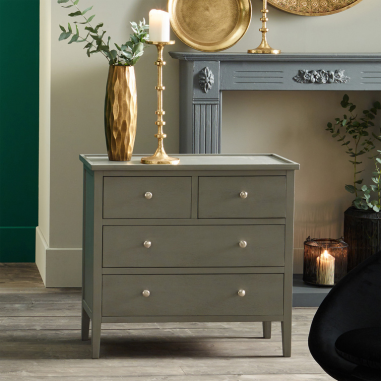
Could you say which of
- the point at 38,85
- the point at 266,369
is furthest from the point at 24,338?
the point at 38,85

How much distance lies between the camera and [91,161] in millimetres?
2324

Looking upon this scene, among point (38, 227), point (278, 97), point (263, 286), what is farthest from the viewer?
point (38, 227)

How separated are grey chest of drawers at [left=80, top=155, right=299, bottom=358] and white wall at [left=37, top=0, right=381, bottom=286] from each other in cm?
91

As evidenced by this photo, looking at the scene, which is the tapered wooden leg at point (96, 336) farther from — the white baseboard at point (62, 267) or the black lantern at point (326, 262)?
the black lantern at point (326, 262)

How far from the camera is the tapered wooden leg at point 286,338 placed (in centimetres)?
236

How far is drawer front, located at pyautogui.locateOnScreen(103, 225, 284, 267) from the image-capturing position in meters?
2.27

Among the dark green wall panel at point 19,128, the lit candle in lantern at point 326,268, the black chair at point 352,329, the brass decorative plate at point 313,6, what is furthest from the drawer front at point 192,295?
the dark green wall panel at point 19,128

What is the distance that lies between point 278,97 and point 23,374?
1.92 m

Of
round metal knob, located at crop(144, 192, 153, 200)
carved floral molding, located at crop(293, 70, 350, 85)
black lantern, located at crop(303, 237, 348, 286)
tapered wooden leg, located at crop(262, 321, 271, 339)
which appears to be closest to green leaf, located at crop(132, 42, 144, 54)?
round metal knob, located at crop(144, 192, 153, 200)

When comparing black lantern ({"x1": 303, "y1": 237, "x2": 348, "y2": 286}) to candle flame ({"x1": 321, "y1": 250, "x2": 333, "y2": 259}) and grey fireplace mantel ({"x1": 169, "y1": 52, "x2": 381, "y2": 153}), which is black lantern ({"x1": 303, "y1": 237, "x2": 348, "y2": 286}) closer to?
candle flame ({"x1": 321, "y1": 250, "x2": 333, "y2": 259})

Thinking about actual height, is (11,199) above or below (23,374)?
above

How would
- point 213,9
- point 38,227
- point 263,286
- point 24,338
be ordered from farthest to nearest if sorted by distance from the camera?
point 38,227 → point 213,9 → point 24,338 → point 263,286

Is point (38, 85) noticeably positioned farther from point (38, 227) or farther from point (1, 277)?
point (1, 277)

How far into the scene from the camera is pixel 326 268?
3.06m
